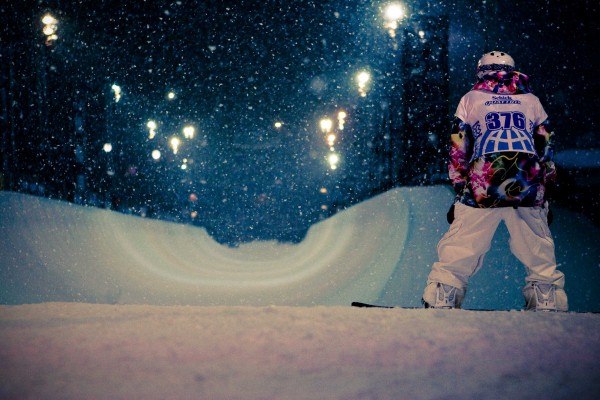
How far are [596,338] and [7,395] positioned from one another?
2276 millimetres

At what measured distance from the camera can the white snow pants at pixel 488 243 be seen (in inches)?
138

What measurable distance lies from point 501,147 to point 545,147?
1.46 ft

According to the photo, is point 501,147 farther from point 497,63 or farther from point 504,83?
point 497,63

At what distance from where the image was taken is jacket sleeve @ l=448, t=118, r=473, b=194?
12.1 feet

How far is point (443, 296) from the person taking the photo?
3.55 m

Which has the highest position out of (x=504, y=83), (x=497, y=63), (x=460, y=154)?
(x=497, y=63)

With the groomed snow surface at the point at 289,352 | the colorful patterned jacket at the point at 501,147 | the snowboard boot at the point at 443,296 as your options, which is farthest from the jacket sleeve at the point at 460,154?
the groomed snow surface at the point at 289,352

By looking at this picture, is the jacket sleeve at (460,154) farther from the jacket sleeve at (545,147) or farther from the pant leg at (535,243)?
the jacket sleeve at (545,147)

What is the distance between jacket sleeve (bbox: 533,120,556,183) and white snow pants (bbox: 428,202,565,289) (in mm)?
322

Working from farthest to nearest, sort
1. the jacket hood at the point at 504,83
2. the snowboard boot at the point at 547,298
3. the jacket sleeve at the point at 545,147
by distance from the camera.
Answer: the jacket hood at the point at 504,83
the jacket sleeve at the point at 545,147
the snowboard boot at the point at 547,298

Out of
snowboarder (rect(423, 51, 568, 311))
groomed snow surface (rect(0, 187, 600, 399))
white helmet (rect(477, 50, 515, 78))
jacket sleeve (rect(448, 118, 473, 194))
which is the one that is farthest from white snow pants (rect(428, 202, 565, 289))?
white helmet (rect(477, 50, 515, 78))

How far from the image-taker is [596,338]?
2027 mm

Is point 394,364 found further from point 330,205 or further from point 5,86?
point 330,205

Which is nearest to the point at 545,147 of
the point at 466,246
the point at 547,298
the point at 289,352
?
the point at 466,246
